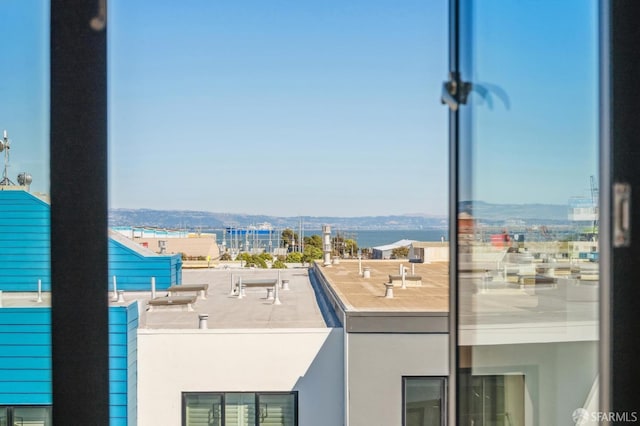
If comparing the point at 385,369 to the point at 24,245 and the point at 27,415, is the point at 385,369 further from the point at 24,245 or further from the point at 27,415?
the point at 24,245

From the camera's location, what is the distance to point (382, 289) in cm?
376

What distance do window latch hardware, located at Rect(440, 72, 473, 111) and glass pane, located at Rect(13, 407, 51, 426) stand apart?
2.90ft

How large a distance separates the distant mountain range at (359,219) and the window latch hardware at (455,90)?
0.14 meters

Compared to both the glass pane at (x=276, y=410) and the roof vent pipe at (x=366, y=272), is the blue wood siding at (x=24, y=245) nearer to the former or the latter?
the glass pane at (x=276, y=410)

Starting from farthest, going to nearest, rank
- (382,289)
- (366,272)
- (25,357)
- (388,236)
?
(366,272), (382,289), (388,236), (25,357)

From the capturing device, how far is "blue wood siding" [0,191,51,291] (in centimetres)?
95

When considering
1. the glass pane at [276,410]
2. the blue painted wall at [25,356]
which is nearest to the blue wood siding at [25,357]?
the blue painted wall at [25,356]

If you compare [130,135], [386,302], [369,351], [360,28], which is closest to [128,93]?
[130,135]

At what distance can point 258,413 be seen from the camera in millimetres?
2828

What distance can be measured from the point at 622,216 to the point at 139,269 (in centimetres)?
199

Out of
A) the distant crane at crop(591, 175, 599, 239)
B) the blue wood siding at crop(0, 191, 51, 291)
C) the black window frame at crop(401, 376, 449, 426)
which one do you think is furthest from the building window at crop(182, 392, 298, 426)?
the distant crane at crop(591, 175, 599, 239)

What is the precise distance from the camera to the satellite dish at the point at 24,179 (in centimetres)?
90

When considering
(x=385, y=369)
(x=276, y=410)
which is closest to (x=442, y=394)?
(x=385, y=369)

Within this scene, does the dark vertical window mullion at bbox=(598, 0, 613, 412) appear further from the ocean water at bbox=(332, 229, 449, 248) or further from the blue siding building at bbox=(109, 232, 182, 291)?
the blue siding building at bbox=(109, 232, 182, 291)
